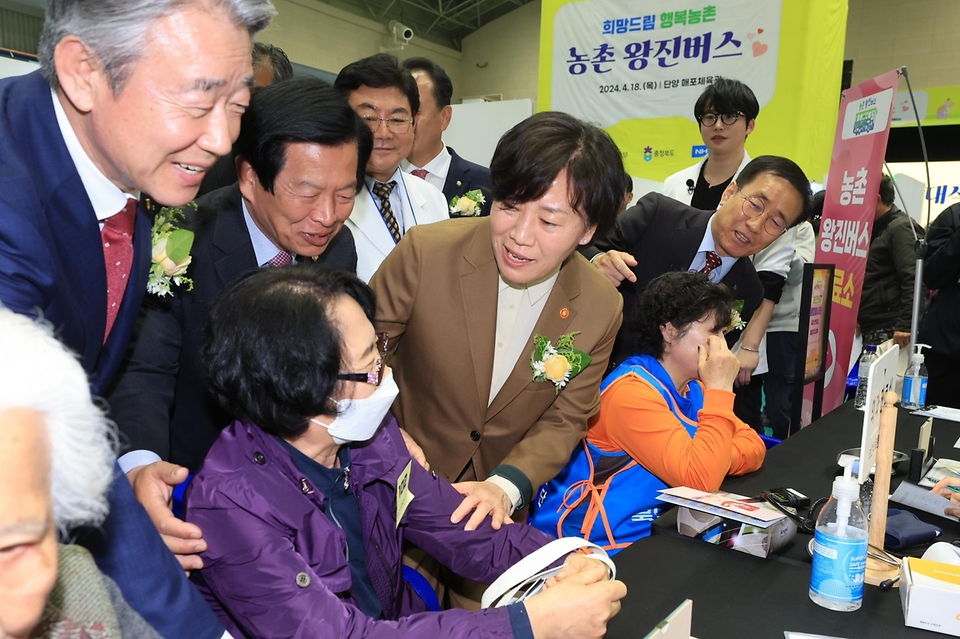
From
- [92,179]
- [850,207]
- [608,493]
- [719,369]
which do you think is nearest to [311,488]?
[92,179]

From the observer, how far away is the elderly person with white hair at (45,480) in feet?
2.09

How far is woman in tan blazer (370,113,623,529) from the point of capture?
181 centimetres

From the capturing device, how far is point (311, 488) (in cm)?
135

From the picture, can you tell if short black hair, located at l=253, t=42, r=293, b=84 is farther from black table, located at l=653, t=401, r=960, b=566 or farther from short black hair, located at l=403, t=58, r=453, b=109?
black table, located at l=653, t=401, r=960, b=566

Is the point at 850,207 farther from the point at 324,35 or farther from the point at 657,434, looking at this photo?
the point at 324,35

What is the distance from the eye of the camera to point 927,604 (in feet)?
4.18

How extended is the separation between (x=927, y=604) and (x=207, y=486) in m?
1.27

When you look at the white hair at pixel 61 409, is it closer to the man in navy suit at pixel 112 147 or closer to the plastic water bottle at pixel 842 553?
the man in navy suit at pixel 112 147

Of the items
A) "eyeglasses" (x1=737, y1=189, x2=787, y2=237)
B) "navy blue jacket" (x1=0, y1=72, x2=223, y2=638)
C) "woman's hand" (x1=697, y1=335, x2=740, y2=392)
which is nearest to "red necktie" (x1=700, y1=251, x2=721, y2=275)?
"eyeglasses" (x1=737, y1=189, x2=787, y2=237)

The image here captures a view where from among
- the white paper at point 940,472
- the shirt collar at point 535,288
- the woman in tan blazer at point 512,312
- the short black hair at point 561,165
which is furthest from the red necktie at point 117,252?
the white paper at point 940,472

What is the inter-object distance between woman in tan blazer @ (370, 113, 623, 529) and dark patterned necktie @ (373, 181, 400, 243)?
698mm

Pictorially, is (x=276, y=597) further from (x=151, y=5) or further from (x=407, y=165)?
(x=407, y=165)

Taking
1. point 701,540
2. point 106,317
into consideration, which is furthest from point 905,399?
point 106,317

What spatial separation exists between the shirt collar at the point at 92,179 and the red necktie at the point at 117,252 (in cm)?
5
